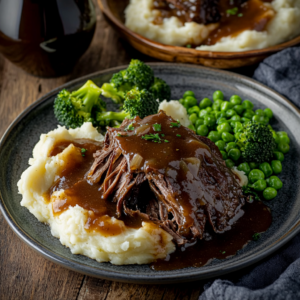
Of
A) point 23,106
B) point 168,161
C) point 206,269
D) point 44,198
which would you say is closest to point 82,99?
point 23,106

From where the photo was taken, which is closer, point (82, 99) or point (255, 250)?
point (255, 250)

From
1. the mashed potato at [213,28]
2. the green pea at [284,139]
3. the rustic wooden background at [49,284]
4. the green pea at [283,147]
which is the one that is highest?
the mashed potato at [213,28]

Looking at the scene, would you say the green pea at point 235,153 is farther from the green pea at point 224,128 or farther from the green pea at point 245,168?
the green pea at point 224,128

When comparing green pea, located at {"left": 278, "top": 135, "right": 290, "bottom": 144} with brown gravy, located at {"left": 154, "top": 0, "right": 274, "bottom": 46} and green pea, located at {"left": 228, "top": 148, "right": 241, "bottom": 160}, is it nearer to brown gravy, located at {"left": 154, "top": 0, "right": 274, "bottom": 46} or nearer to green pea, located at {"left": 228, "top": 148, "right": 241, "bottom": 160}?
green pea, located at {"left": 228, "top": 148, "right": 241, "bottom": 160}

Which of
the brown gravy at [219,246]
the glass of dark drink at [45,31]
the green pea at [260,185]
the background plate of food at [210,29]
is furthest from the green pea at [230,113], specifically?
the glass of dark drink at [45,31]

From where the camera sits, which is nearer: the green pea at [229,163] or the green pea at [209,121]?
the green pea at [229,163]

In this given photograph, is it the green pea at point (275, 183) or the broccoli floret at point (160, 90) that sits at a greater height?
the broccoli floret at point (160, 90)

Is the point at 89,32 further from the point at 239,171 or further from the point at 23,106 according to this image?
the point at 239,171
